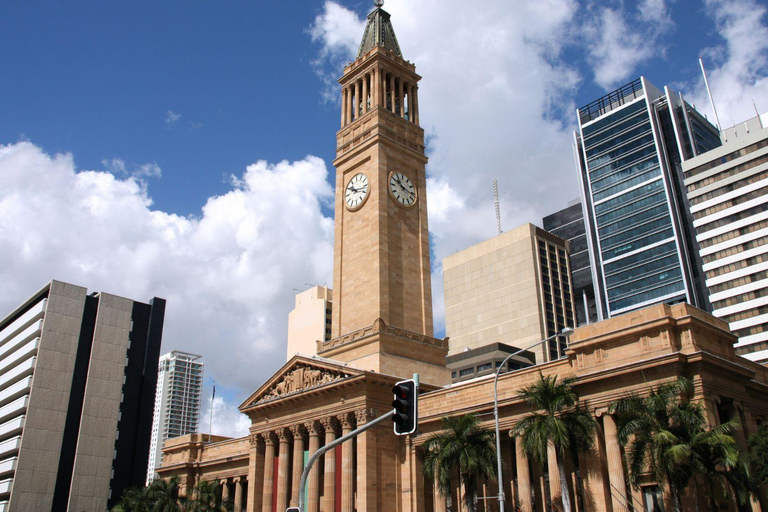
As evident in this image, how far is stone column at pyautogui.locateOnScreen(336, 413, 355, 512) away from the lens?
5041 centimetres

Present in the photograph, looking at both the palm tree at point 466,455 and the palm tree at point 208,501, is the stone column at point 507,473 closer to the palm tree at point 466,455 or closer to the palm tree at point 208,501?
the palm tree at point 466,455

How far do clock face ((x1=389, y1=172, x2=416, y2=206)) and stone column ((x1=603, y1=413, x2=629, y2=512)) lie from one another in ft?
104

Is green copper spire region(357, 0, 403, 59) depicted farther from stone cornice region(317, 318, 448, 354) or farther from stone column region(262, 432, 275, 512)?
stone column region(262, 432, 275, 512)

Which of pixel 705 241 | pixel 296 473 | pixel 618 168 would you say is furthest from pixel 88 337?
pixel 618 168

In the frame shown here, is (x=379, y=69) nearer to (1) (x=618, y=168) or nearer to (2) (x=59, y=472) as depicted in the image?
(2) (x=59, y=472)

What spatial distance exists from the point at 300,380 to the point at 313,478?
7.67 metres

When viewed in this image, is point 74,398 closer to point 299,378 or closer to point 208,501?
point 208,501

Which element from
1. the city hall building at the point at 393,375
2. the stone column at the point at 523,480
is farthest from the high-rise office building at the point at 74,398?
the stone column at the point at 523,480

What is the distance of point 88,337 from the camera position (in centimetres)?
10094

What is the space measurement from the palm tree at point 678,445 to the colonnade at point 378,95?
4242 centimetres

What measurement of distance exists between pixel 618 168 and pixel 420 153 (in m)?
86.1

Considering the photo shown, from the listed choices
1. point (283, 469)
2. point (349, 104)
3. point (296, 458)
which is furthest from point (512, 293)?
point (296, 458)

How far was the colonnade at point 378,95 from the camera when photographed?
6919cm

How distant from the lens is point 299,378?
57719mm
